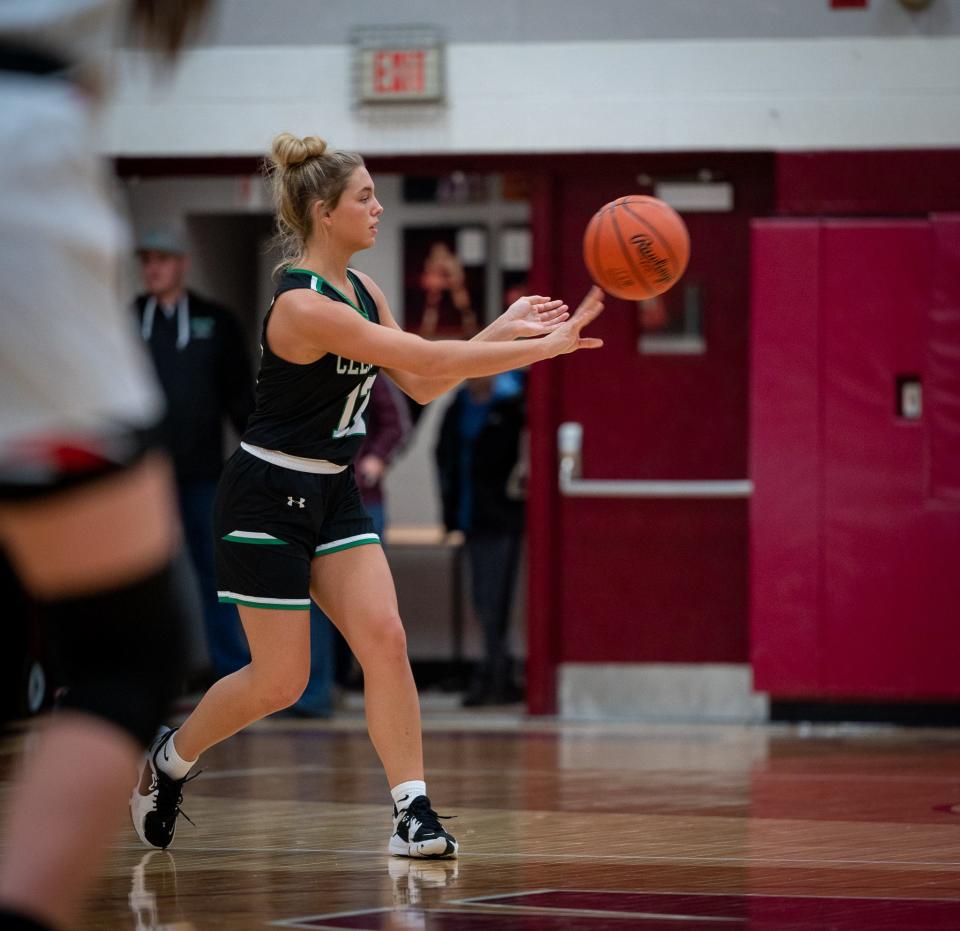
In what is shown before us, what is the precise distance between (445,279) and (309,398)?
6839 millimetres

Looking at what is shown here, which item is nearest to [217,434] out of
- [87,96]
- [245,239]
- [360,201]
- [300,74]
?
[300,74]

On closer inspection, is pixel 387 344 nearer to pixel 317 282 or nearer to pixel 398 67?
pixel 317 282

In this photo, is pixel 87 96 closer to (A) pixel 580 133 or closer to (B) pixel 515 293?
(A) pixel 580 133

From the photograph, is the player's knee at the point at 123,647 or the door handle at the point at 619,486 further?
the door handle at the point at 619,486

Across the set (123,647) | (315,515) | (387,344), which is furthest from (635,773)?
(123,647)

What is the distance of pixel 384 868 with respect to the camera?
4301mm

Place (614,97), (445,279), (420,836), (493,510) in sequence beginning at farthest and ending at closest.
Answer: (445,279) < (493,510) < (614,97) < (420,836)

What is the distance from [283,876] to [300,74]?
5279 mm

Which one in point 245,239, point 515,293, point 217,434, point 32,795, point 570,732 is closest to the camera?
point 32,795

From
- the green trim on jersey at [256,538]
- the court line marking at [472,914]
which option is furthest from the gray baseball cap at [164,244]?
the court line marking at [472,914]

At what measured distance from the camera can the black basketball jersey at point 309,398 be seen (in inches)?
177

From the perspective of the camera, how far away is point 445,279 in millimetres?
11266

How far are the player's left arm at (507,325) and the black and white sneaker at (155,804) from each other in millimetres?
1165

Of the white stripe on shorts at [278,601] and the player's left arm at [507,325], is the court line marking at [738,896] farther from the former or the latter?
the player's left arm at [507,325]
